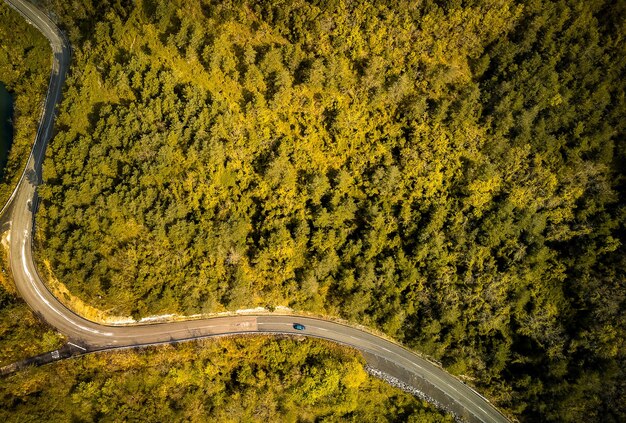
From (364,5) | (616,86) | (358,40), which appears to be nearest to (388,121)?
(358,40)

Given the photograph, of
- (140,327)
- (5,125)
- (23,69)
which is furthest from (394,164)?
(5,125)

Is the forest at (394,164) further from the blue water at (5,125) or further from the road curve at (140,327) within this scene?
the blue water at (5,125)

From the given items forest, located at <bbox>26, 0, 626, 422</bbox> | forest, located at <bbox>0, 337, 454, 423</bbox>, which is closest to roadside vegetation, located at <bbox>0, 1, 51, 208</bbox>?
forest, located at <bbox>26, 0, 626, 422</bbox>

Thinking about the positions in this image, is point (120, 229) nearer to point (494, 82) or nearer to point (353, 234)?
point (353, 234)

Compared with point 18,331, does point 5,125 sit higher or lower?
higher

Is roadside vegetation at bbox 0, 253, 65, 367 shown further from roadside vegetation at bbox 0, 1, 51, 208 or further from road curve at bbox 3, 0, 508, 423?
roadside vegetation at bbox 0, 1, 51, 208

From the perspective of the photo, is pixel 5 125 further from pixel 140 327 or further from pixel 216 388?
pixel 216 388

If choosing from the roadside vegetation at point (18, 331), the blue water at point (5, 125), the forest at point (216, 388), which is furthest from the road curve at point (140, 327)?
the blue water at point (5, 125)
